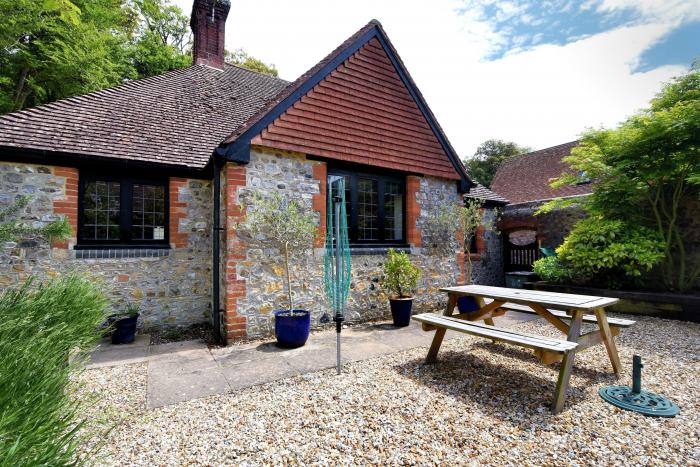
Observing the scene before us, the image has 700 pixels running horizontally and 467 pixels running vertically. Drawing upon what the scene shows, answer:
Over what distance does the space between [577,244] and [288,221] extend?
276 inches

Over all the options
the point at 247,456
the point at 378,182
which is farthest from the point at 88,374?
the point at 378,182

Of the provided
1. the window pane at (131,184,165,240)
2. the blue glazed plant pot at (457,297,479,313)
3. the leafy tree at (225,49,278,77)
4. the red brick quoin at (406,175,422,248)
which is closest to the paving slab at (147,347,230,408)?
the window pane at (131,184,165,240)

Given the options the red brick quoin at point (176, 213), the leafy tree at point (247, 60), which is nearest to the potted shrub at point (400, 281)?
the red brick quoin at point (176, 213)

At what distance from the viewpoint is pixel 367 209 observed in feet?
23.1

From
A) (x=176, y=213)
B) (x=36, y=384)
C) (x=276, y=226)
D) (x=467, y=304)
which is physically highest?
(x=176, y=213)

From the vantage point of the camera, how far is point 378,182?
712cm

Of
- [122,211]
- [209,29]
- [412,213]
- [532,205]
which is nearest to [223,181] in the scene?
[122,211]

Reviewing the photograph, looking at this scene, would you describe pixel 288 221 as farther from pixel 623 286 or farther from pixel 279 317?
pixel 623 286

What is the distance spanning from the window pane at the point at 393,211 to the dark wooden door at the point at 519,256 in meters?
7.15

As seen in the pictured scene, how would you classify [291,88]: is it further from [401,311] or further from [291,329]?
[401,311]

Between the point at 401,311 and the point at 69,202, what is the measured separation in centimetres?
615

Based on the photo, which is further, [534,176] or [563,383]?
[534,176]

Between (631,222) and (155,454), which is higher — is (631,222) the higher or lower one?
the higher one

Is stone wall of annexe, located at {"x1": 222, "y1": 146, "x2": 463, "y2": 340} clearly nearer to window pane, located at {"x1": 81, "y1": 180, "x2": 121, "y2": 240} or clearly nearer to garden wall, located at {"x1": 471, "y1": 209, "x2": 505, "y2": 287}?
window pane, located at {"x1": 81, "y1": 180, "x2": 121, "y2": 240}
